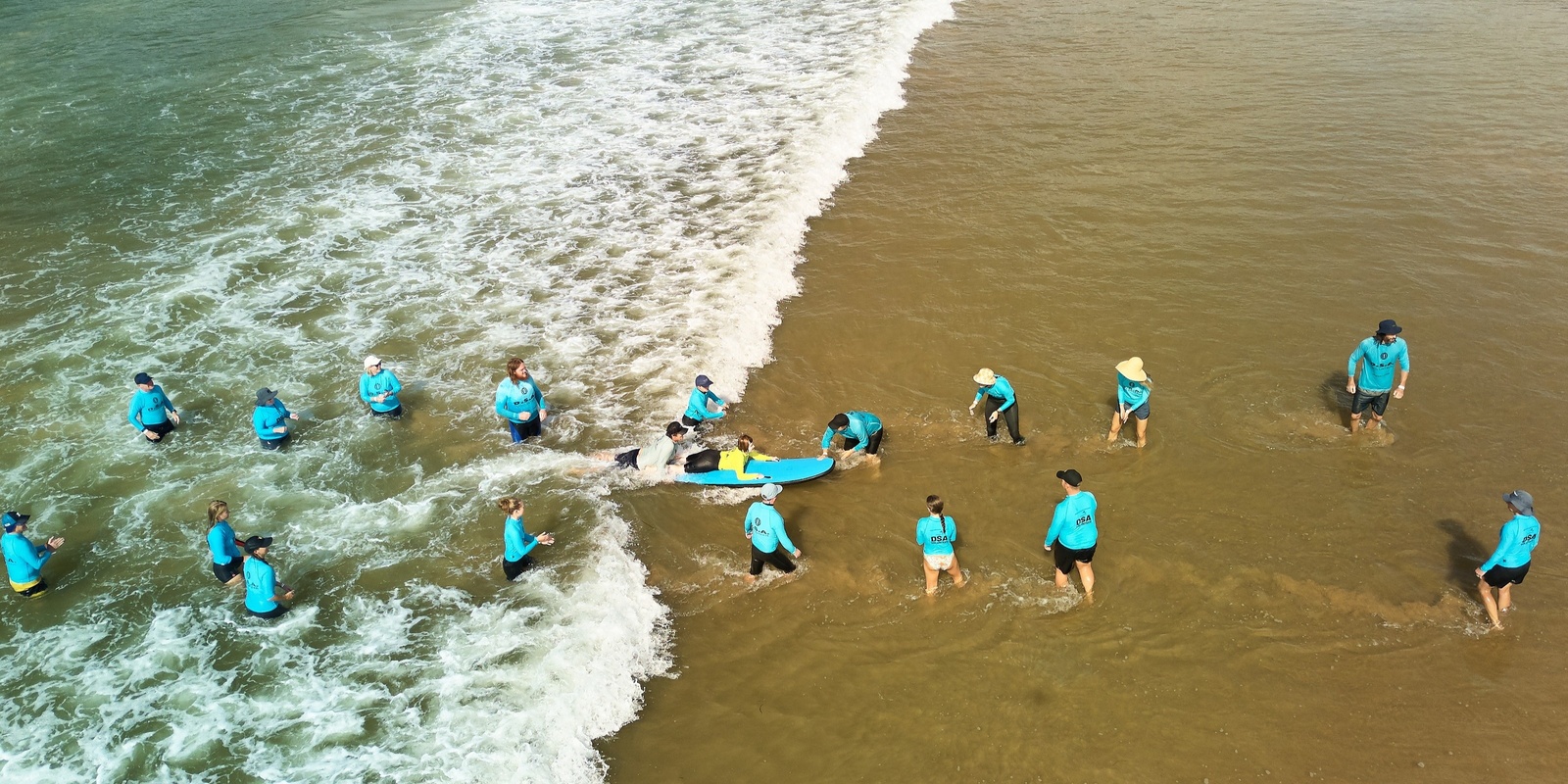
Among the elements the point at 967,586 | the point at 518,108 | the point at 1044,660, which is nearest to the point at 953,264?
the point at 967,586

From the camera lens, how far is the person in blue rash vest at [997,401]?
12336 mm

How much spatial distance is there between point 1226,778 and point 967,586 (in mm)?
3216

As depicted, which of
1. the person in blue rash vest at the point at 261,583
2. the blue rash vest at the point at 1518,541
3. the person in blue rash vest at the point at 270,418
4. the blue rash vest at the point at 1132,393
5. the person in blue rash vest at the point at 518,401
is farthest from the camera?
the person in blue rash vest at the point at 270,418

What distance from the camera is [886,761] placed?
8781 mm

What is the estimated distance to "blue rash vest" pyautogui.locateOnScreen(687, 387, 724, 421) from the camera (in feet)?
43.6

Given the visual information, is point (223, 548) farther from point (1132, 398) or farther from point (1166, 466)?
point (1166, 466)

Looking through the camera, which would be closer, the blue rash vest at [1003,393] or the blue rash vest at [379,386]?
the blue rash vest at [1003,393]

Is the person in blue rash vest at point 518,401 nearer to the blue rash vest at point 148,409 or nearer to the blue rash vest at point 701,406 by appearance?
the blue rash vest at point 701,406

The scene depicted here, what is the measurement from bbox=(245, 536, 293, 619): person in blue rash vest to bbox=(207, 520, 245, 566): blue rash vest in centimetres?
49

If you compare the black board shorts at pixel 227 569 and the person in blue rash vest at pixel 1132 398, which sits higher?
the person in blue rash vest at pixel 1132 398

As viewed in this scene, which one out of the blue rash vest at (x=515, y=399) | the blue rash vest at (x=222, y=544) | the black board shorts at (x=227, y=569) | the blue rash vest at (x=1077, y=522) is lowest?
the black board shorts at (x=227, y=569)

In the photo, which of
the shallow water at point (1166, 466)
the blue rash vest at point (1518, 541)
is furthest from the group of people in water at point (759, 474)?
the shallow water at point (1166, 466)

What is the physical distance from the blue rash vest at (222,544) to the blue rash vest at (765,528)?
6.33 metres

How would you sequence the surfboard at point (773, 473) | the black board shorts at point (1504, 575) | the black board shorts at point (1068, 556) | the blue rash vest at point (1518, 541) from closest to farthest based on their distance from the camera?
the blue rash vest at point (1518, 541) → the black board shorts at point (1504, 575) → the black board shorts at point (1068, 556) → the surfboard at point (773, 473)
